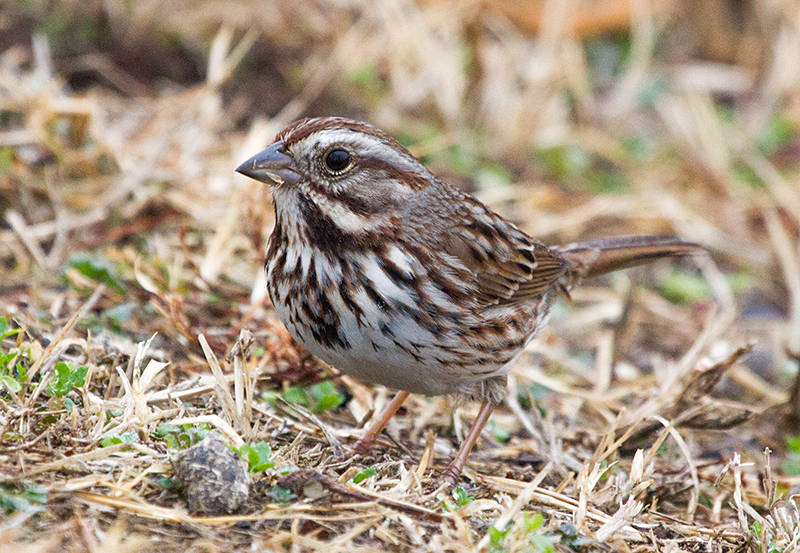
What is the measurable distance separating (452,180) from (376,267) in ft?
10.3

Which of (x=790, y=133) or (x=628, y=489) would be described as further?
(x=790, y=133)

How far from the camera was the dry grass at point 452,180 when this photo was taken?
294cm

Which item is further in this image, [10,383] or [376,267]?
[376,267]

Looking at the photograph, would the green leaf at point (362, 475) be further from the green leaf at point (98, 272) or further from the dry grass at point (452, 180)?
the green leaf at point (98, 272)

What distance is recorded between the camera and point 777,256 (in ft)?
20.3

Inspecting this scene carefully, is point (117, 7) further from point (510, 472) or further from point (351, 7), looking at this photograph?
point (510, 472)

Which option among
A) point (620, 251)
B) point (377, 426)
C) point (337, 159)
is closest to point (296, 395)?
point (377, 426)

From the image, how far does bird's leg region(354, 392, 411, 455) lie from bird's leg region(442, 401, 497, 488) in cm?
30

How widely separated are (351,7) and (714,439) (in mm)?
4422

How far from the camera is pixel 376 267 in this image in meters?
3.25

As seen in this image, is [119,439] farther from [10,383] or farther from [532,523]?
[532,523]

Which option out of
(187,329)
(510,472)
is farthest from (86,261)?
(510,472)

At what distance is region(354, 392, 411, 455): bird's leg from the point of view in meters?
3.56

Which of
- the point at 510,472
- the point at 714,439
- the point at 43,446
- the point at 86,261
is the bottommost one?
the point at 714,439
